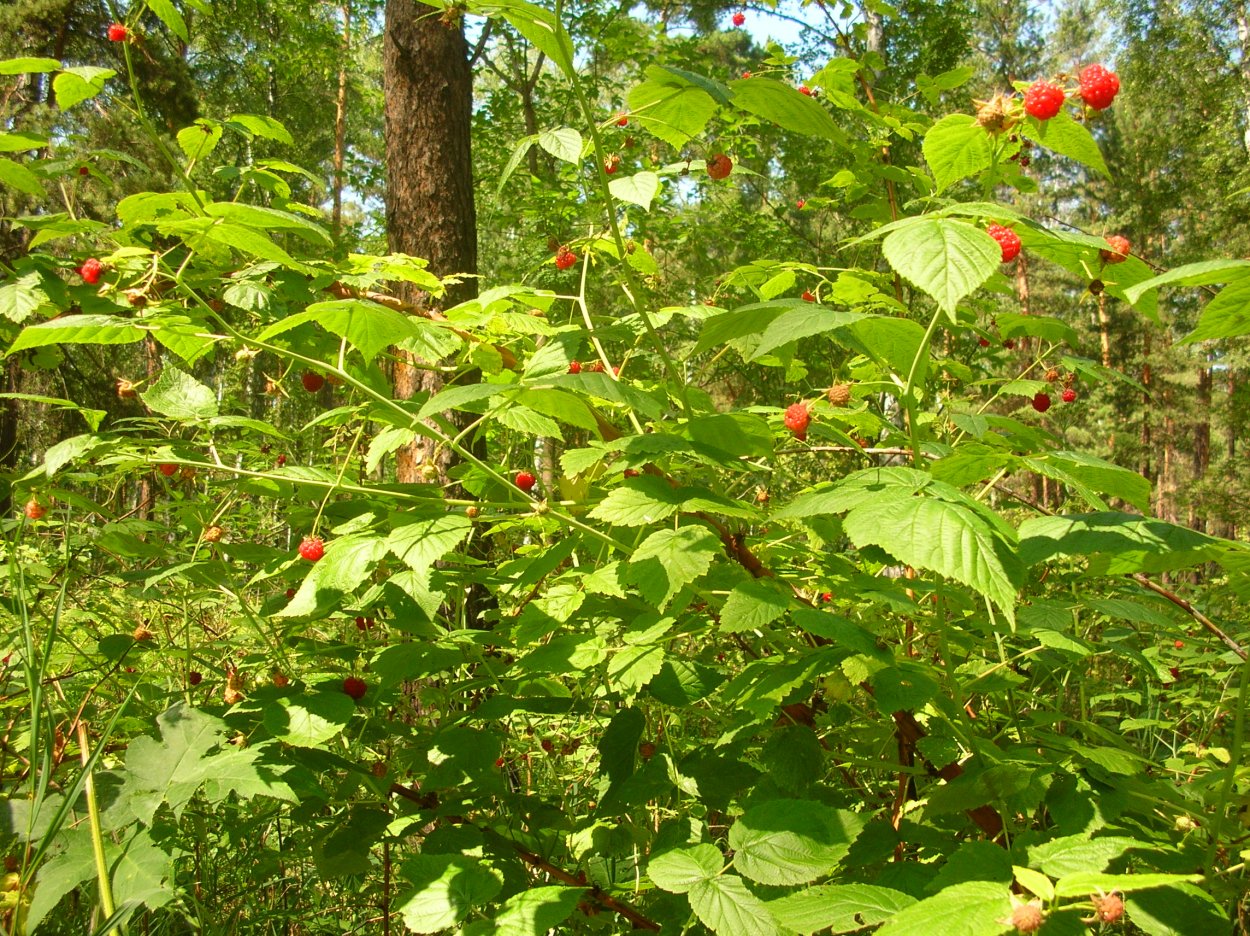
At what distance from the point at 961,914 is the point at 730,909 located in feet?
1.19

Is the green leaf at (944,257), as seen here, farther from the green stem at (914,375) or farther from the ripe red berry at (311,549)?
the ripe red berry at (311,549)

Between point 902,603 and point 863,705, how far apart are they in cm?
74

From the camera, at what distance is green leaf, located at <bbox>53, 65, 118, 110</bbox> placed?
5.19ft

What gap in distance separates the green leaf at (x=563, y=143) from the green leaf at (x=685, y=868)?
1104 millimetres

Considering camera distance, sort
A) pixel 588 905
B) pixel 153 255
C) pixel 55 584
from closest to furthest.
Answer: pixel 588 905, pixel 153 255, pixel 55 584

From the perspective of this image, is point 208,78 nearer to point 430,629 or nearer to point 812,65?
point 812,65

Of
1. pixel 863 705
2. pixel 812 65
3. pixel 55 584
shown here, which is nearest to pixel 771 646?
pixel 863 705

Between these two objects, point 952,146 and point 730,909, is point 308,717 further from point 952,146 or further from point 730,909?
point 952,146

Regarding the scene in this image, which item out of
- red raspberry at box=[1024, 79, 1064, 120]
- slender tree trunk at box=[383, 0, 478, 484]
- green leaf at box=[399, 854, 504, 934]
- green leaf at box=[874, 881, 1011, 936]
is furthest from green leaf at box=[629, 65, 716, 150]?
slender tree trunk at box=[383, 0, 478, 484]

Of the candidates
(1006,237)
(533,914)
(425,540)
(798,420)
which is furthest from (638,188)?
(533,914)

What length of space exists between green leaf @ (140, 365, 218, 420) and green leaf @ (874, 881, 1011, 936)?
1473 millimetres

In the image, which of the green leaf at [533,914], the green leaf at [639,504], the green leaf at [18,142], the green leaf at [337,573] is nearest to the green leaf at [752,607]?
the green leaf at [639,504]

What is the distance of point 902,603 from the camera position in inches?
46.0

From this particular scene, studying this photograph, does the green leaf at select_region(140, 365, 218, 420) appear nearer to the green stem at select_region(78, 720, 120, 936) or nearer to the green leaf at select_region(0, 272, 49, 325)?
the green leaf at select_region(0, 272, 49, 325)
